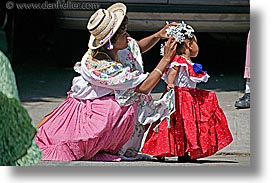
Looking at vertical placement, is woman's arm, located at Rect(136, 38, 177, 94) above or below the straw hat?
below

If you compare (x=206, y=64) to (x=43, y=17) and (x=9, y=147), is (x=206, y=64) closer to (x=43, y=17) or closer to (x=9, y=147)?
(x=43, y=17)

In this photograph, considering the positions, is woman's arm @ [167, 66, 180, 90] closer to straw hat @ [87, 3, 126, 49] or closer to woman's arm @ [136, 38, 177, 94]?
woman's arm @ [136, 38, 177, 94]

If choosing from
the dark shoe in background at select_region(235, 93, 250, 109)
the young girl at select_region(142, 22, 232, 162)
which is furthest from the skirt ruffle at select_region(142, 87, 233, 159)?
the dark shoe in background at select_region(235, 93, 250, 109)

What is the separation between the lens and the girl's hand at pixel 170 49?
465 cm

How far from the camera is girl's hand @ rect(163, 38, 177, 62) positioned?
465cm

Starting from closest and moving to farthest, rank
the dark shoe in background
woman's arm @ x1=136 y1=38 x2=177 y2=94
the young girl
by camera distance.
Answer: woman's arm @ x1=136 y1=38 x2=177 y2=94
the young girl
the dark shoe in background

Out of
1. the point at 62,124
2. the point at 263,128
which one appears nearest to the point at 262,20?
the point at 263,128

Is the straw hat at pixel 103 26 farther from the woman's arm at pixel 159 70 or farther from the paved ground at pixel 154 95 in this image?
the paved ground at pixel 154 95

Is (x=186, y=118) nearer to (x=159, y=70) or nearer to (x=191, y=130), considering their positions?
(x=191, y=130)

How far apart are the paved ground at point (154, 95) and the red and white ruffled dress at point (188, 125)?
0.08 m

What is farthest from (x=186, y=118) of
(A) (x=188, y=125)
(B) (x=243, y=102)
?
(B) (x=243, y=102)

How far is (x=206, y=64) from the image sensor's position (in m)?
6.67

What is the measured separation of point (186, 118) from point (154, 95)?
0.48m

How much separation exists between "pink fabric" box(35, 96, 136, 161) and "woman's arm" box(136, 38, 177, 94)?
0.13m
